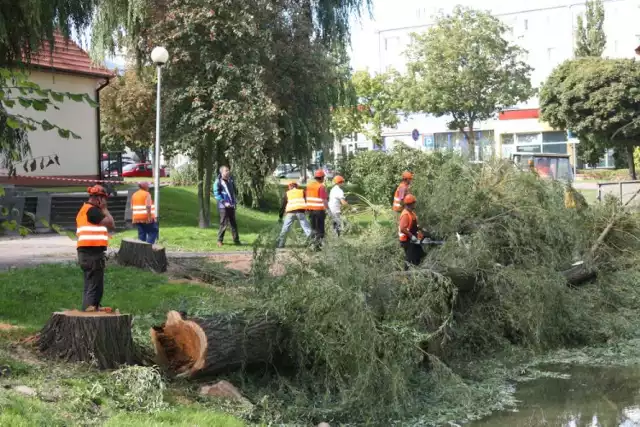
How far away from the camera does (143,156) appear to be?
5184cm

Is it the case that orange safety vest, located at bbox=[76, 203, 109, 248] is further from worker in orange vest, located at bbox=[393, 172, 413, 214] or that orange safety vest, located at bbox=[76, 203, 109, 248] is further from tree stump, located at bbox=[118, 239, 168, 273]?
worker in orange vest, located at bbox=[393, 172, 413, 214]

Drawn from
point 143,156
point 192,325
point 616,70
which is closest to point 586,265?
point 192,325

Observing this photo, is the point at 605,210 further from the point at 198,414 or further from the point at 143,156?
the point at 143,156

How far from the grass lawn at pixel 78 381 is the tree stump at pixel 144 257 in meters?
1.63

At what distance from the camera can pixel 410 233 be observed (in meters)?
10.7

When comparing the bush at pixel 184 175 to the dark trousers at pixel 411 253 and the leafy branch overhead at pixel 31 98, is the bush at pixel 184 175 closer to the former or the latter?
the dark trousers at pixel 411 253

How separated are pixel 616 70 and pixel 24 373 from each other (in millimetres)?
37569

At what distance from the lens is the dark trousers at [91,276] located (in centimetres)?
831

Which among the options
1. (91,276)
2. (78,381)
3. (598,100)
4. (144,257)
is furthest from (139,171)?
(78,381)

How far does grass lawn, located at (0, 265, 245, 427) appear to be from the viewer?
565 centimetres

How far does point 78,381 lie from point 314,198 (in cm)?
953

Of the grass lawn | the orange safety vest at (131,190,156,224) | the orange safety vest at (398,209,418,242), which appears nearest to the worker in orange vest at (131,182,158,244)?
the orange safety vest at (131,190,156,224)

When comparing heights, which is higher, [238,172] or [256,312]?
[238,172]

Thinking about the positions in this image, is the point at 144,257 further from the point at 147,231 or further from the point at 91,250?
the point at 91,250
